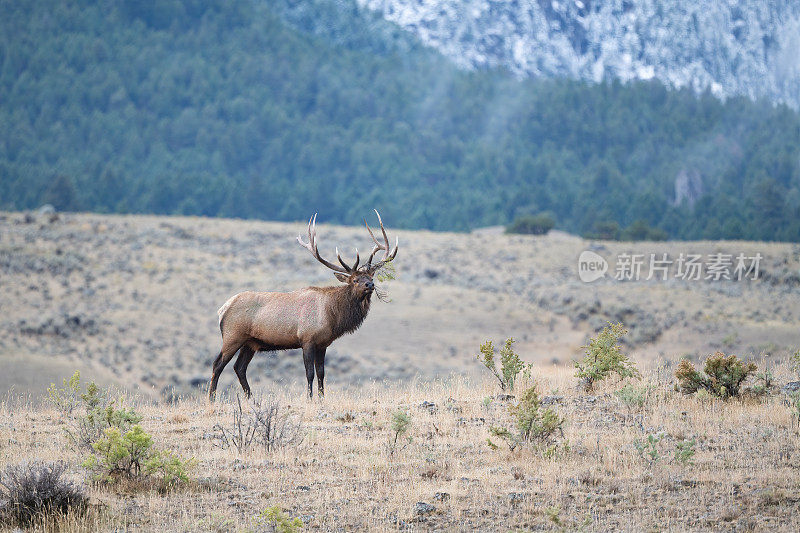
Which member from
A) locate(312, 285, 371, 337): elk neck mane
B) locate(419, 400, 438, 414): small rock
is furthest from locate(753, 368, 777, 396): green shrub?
locate(312, 285, 371, 337): elk neck mane

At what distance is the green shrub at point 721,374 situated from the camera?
34.8 ft

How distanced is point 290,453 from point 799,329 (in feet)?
84.7

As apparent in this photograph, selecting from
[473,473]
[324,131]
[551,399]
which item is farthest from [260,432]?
[324,131]

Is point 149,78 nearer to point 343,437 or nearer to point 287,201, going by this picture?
point 287,201

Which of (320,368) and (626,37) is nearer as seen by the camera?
(320,368)

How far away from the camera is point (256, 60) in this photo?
12631 cm

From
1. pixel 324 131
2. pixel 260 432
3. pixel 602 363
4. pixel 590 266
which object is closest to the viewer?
pixel 260 432

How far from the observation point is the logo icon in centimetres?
4288

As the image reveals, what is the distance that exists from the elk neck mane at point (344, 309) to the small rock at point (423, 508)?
5.29 m

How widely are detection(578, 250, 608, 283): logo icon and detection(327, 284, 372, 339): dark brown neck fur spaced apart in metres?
30.2

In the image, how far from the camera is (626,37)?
16888 centimetres

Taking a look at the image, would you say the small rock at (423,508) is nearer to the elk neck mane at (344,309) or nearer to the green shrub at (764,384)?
the green shrub at (764,384)

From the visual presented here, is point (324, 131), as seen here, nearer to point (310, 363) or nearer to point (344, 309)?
point (344, 309)

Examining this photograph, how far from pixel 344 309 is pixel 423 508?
546cm
